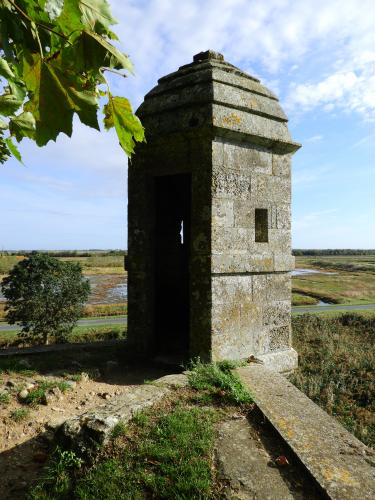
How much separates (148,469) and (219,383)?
1434 millimetres

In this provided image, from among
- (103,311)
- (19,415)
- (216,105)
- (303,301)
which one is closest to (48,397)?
(19,415)

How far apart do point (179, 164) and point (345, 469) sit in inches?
146

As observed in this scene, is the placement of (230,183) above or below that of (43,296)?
above

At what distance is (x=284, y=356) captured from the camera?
5.35 m

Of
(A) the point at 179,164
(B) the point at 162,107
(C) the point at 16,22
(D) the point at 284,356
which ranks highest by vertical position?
(B) the point at 162,107

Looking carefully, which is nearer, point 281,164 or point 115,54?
point 115,54

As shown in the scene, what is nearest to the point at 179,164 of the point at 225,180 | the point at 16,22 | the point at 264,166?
the point at 225,180

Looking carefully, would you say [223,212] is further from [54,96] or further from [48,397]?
[54,96]

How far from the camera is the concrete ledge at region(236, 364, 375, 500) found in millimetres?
2270

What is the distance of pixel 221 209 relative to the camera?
476cm

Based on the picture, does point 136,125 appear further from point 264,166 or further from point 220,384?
point 264,166

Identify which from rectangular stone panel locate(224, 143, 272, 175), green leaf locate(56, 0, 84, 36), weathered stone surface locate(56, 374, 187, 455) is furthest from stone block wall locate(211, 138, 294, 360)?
green leaf locate(56, 0, 84, 36)

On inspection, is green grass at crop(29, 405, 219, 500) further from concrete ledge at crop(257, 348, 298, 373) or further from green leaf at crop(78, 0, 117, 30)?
green leaf at crop(78, 0, 117, 30)

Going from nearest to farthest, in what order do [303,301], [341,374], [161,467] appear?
[161,467], [341,374], [303,301]
